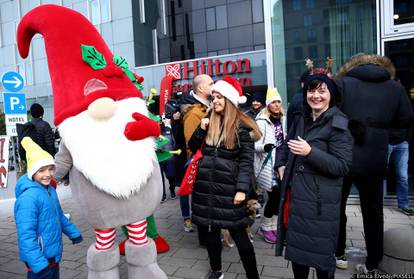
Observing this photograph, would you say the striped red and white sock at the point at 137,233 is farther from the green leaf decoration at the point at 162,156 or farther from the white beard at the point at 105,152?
the green leaf decoration at the point at 162,156

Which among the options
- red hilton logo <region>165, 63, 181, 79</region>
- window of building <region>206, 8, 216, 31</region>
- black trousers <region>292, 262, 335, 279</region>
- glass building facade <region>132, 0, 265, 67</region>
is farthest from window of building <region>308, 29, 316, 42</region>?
window of building <region>206, 8, 216, 31</region>

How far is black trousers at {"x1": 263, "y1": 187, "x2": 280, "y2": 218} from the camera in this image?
385 centimetres

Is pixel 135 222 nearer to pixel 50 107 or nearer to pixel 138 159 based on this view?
pixel 138 159

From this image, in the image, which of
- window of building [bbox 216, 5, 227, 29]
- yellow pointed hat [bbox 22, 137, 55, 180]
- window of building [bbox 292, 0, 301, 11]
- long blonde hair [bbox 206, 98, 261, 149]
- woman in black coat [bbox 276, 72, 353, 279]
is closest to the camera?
woman in black coat [bbox 276, 72, 353, 279]

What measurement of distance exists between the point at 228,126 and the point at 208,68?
13845mm

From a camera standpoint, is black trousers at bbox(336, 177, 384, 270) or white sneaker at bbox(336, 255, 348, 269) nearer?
black trousers at bbox(336, 177, 384, 270)

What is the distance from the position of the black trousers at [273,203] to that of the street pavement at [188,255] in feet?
1.16

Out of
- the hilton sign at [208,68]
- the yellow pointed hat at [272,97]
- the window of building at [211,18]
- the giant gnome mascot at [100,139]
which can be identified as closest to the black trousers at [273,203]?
the yellow pointed hat at [272,97]

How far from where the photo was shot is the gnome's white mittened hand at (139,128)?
2422 mm

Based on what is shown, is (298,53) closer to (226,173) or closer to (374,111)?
(374,111)

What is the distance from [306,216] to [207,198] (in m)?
0.87

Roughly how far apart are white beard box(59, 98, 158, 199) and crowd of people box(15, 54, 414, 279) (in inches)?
14.3

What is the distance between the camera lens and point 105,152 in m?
2.37

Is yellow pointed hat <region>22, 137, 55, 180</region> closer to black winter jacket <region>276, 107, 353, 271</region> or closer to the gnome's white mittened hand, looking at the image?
the gnome's white mittened hand
